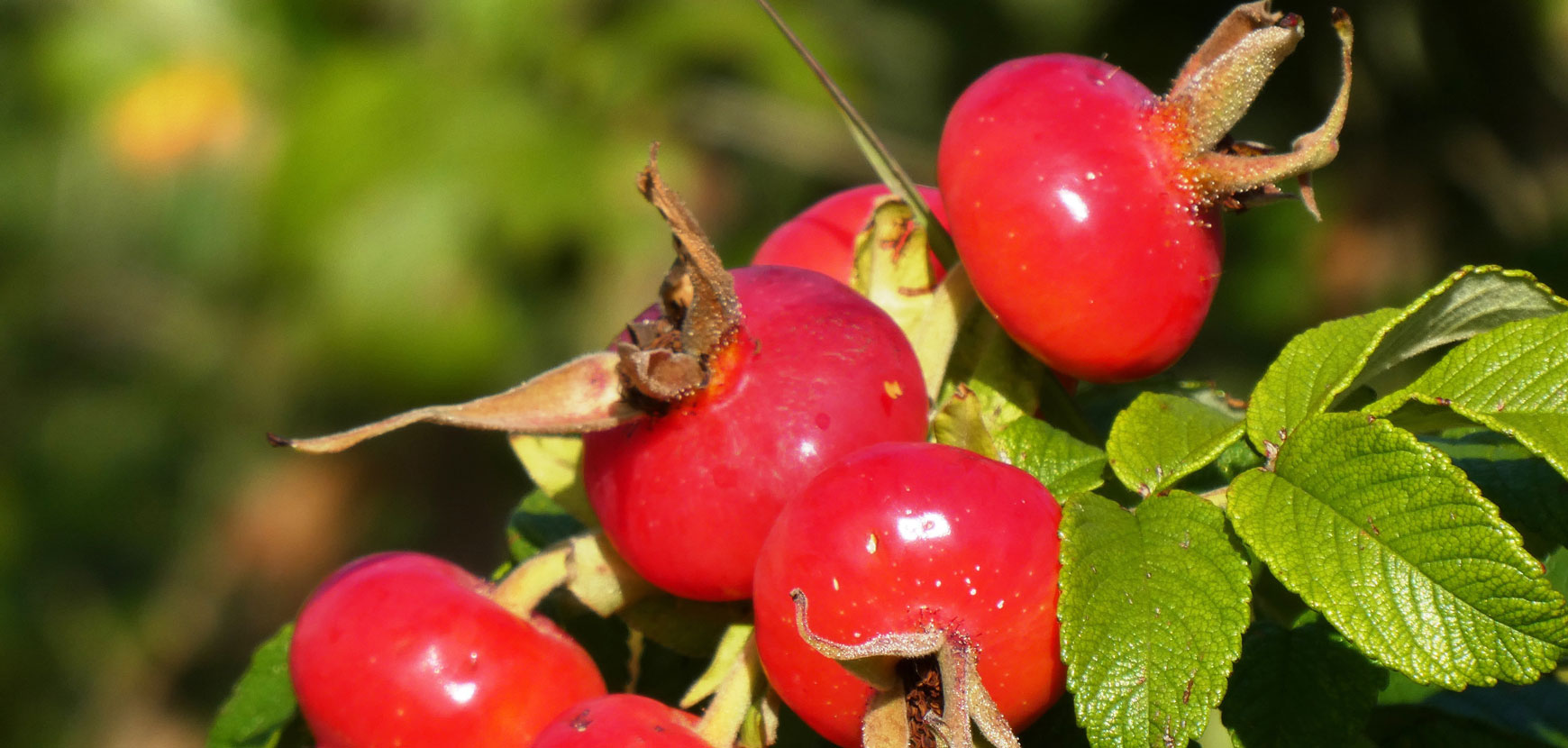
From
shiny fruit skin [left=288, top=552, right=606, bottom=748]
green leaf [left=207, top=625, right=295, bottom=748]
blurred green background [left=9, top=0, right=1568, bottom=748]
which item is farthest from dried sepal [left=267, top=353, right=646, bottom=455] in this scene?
blurred green background [left=9, top=0, right=1568, bottom=748]

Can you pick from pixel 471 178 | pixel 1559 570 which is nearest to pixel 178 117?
pixel 471 178

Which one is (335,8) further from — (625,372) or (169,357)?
(625,372)

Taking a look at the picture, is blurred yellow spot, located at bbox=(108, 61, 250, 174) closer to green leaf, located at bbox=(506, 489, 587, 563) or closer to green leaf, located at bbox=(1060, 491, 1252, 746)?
green leaf, located at bbox=(506, 489, 587, 563)

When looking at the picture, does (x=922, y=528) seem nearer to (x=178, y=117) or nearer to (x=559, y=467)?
(x=559, y=467)

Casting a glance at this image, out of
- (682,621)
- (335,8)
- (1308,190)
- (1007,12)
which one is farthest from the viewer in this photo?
(1007,12)

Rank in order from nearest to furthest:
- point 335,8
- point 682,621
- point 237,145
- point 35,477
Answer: point 682,621
point 335,8
point 237,145
point 35,477

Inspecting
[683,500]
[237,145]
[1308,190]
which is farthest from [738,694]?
[237,145]
